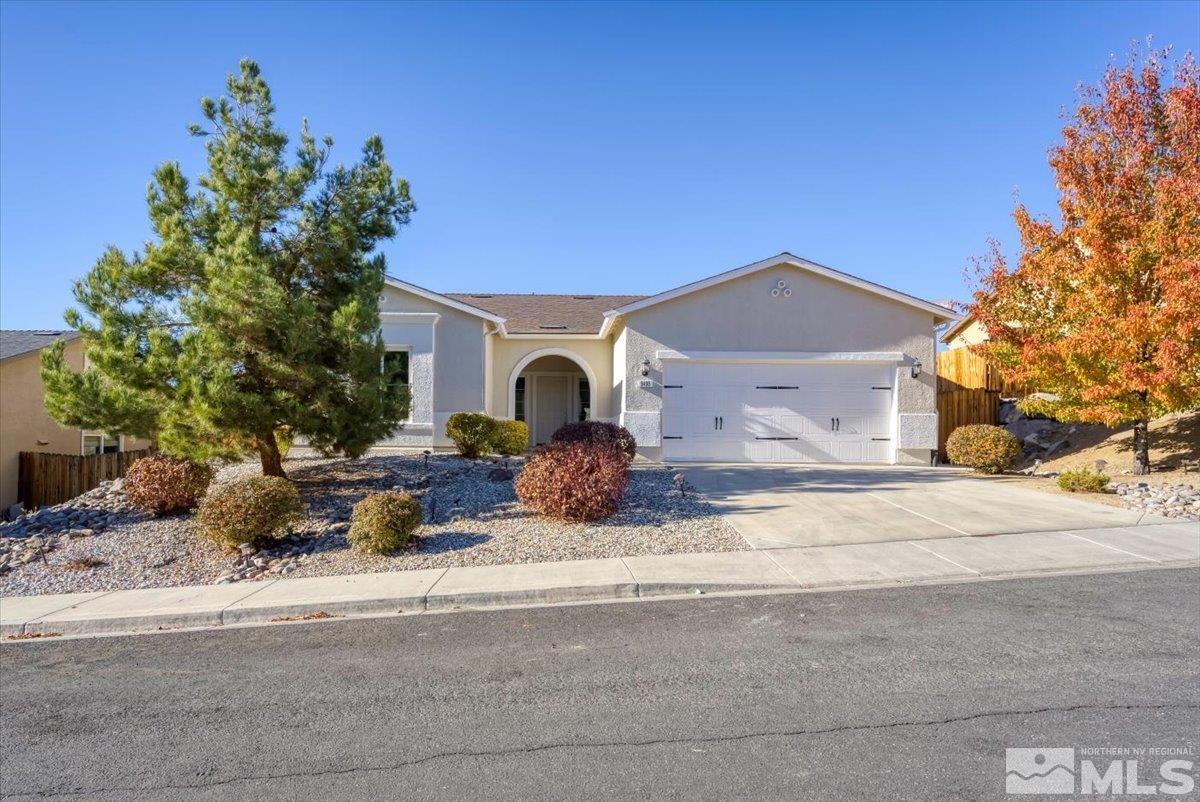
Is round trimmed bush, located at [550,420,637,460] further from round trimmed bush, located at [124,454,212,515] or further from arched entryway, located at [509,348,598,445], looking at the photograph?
arched entryway, located at [509,348,598,445]

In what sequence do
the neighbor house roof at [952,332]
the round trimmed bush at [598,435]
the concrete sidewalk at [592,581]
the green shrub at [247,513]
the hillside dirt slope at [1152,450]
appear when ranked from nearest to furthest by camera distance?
the concrete sidewalk at [592,581], the green shrub at [247,513], the round trimmed bush at [598,435], the hillside dirt slope at [1152,450], the neighbor house roof at [952,332]

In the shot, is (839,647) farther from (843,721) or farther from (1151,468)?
(1151,468)

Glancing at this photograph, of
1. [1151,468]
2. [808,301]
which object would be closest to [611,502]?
[808,301]

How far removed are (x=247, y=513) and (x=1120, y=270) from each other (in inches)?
577

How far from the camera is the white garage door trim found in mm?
15992

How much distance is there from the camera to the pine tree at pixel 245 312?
31.0ft

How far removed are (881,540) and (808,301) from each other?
337 inches

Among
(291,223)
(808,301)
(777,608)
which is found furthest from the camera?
(808,301)

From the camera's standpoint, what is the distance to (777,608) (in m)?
6.28

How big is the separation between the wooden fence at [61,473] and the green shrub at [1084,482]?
18.0 m

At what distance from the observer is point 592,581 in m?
7.12

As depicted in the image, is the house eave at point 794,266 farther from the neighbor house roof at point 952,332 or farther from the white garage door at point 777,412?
the neighbor house roof at point 952,332

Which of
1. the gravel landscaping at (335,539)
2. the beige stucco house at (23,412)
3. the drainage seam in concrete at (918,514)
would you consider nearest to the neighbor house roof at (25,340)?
the beige stucco house at (23,412)

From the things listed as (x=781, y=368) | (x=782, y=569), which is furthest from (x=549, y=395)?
(x=782, y=569)
